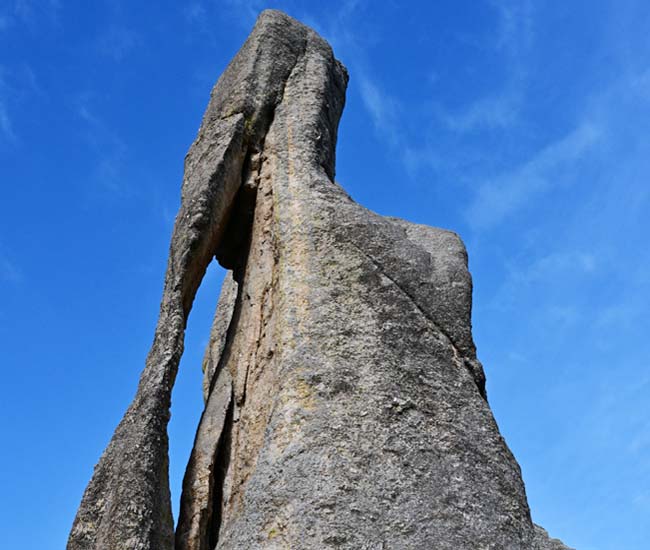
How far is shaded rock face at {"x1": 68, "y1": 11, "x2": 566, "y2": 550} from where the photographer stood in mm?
5133

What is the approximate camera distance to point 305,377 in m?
5.71

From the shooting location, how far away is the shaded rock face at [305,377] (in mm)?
5133

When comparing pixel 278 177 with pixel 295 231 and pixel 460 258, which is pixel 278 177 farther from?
pixel 460 258

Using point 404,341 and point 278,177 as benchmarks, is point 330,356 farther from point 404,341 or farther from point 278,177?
point 278,177

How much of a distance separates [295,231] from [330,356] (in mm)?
1286

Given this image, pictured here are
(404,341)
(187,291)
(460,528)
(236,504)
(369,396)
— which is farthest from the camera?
(187,291)

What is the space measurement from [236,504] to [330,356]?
1381 millimetres

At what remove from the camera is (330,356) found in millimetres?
5812

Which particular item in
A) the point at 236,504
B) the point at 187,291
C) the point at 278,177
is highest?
the point at 278,177

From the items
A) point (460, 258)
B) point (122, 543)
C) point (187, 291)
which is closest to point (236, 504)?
point (122, 543)

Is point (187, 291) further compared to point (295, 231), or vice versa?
point (187, 291)

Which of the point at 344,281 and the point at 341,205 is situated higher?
the point at 341,205

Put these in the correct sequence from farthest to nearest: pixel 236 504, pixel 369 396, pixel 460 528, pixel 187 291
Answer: pixel 187 291 → pixel 236 504 → pixel 369 396 → pixel 460 528

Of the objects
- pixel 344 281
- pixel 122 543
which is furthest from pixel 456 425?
pixel 122 543
